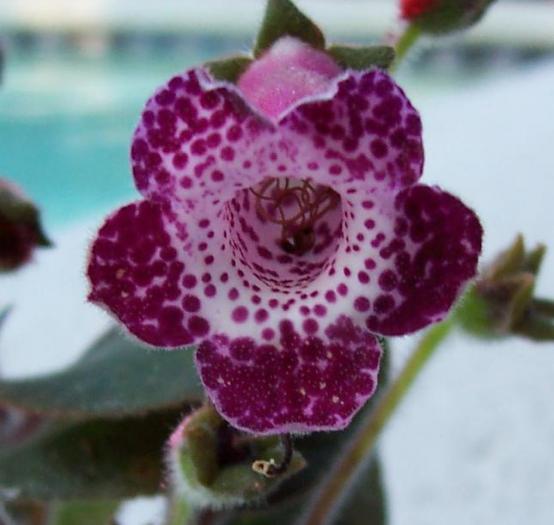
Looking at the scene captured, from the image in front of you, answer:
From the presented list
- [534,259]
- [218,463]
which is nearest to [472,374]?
[534,259]

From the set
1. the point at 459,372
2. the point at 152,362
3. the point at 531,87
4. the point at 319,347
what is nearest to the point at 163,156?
the point at 319,347

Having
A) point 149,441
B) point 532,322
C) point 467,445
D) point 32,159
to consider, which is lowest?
point 32,159

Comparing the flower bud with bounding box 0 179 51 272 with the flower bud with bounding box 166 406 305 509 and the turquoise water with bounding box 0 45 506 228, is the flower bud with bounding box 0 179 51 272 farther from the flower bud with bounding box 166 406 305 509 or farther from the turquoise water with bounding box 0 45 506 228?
the turquoise water with bounding box 0 45 506 228

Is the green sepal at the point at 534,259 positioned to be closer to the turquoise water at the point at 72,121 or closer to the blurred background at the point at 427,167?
the blurred background at the point at 427,167

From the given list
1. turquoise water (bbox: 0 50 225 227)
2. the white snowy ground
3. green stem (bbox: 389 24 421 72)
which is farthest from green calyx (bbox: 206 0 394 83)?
turquoise water (bbox: 0 50 225 227)

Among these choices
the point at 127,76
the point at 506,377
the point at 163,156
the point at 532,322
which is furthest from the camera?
the point at 127,76

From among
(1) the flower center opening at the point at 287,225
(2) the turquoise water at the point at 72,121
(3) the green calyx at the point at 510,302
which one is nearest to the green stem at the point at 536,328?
(3) the green calyx at the point at 510,302

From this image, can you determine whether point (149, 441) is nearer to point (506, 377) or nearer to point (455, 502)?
point (455, 502)
